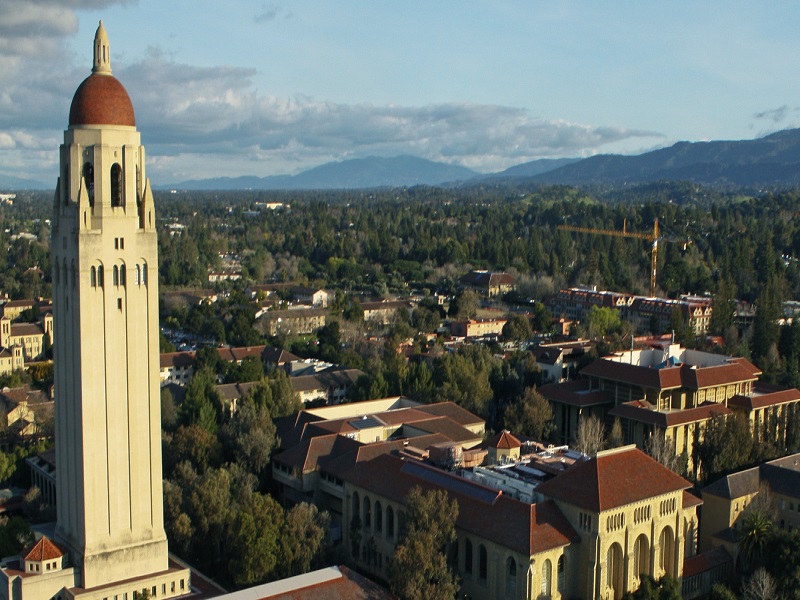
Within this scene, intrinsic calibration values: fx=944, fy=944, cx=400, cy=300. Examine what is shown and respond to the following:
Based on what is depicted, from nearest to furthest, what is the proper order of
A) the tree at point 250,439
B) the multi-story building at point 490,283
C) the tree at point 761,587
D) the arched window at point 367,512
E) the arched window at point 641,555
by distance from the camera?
the tree at point 761,587 → the arched window at point 641,555 → the arched window at point 367,512 → the tree at point 250,439 → the multi-story building at point 490,283

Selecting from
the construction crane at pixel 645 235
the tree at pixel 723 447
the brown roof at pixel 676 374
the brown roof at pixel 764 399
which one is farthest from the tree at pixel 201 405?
the construction crane at pixel 645 235

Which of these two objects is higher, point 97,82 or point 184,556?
point 97,82

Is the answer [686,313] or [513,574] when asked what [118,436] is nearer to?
[513,574]

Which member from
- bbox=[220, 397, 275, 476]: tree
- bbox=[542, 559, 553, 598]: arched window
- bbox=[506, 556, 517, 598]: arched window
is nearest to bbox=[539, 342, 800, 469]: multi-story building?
bbox=[220, 397, 275, 476]: tree

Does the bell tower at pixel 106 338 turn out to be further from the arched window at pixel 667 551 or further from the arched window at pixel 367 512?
the arched window at pixel 667 551

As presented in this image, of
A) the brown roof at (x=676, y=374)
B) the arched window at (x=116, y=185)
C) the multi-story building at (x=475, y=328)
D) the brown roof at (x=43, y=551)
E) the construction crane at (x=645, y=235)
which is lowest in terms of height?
the multi-story building at (x=475, y=328)

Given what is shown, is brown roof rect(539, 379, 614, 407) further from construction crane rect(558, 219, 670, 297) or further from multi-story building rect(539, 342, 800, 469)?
construction crane rect(558, 219, 670, 297)

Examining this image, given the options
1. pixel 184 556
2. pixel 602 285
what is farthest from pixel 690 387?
pixel 602 285
